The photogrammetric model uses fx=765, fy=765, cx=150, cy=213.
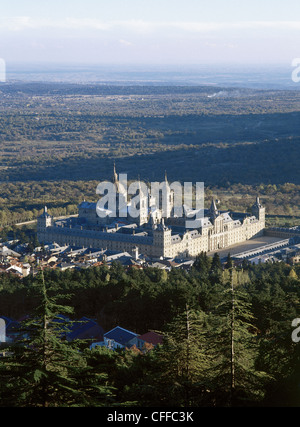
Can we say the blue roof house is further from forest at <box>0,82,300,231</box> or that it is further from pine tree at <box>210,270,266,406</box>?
forest at <box>0,82,300,231</box>

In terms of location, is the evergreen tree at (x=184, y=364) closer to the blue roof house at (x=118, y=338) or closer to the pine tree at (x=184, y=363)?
the pine tree at (x=184, y=363)

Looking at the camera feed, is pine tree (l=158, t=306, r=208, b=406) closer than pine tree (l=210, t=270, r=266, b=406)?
No

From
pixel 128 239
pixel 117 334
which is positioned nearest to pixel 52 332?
pixel 117 334

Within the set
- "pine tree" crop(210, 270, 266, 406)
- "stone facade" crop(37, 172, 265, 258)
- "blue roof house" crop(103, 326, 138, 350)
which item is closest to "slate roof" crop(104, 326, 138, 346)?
"blue roof house" crop(103, 326, 138, 350)

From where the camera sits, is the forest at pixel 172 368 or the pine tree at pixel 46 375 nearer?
the pine tree at pixel 46 375

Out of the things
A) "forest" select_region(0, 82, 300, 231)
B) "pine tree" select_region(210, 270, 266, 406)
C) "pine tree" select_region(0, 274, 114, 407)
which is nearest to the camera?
"pine tree" select_region(0, 274, 114, 407)

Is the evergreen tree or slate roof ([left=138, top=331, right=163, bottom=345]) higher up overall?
the evergreen tree

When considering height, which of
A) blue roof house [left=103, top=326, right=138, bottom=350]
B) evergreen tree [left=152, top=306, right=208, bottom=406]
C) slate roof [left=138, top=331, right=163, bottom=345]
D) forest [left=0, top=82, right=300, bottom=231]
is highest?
evergreen tree [left=152, top=306, right=208, bottom=406]

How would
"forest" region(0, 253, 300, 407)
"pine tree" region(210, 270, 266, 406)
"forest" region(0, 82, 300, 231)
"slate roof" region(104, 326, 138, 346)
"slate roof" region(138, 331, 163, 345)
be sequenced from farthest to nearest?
"forest" region(0, 82, 300, 231), "slate roof" region(104, 326, 138, 346), "slate roof" region(138, 331, 163, 345), "pine tree" region(210, 270, 266, 406), "forest" region(0, 253, 300, 407)

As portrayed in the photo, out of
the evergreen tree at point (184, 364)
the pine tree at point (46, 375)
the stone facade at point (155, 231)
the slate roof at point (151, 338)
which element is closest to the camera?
the pine tree at point (46, 375)

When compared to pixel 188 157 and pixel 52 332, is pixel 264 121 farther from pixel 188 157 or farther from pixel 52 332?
pixel 52 332

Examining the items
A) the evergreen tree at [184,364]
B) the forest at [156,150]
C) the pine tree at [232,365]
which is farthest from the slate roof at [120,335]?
Result: the forest at [156,150]
